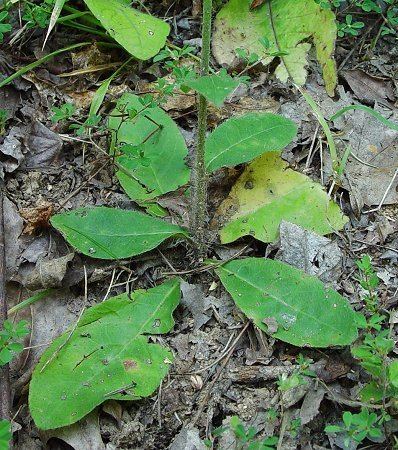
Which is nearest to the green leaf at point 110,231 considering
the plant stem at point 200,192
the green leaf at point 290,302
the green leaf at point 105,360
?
the plant stem at point 200,192

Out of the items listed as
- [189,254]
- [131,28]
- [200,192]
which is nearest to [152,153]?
[200,192]

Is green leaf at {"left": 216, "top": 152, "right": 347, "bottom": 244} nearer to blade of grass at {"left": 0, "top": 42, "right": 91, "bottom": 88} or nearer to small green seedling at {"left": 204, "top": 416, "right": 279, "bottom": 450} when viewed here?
small green seedling at {"left": 204, "top": 416, "right": 279, "bottom": 450}

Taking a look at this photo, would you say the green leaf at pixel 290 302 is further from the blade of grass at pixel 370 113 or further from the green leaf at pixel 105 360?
the blade of grass at pixel 370 113

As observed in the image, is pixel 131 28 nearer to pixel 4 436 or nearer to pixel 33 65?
pixel 33 65

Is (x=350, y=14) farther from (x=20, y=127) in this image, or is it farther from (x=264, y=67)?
(x=20, y=127)

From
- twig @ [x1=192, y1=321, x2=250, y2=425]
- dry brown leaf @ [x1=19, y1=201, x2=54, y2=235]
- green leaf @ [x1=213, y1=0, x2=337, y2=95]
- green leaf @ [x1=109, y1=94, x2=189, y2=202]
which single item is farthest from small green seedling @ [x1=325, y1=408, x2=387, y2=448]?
green leaf @ [x1=213, y1=0, x2=337, y2=95]

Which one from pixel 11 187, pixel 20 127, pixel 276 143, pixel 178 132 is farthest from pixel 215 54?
pixel 11 187
